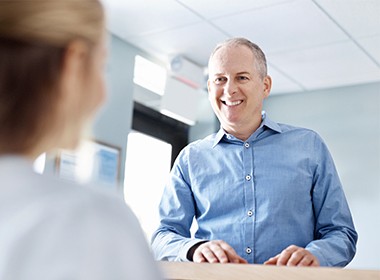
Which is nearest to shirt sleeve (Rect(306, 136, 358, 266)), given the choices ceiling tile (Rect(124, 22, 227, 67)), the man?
the man

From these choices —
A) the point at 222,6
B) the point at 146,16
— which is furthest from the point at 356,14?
the point at 146,16

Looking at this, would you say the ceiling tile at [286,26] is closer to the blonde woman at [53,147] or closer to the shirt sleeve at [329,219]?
the shirt sleeve at [329,219]

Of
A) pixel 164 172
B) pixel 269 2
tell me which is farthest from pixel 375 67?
pixel 164 172

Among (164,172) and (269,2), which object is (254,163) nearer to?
(269,2)

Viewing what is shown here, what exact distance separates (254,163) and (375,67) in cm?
237

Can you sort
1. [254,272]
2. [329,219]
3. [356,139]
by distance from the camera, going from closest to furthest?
[254,272] → [329,219] → [356,139]

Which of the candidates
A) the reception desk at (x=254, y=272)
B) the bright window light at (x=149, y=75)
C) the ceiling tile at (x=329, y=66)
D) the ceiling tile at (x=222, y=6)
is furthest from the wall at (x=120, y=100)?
the reception desk at (x=254, y=272)

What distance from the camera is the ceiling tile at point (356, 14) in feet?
9.18

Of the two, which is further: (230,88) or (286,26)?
(286,26)

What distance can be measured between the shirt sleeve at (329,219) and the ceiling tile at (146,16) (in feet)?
5.34

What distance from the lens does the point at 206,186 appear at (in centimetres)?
151

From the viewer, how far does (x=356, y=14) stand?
2.92 metres

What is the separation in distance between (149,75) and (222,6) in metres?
0.93

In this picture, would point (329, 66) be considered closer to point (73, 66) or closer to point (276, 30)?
point (276, 30)
